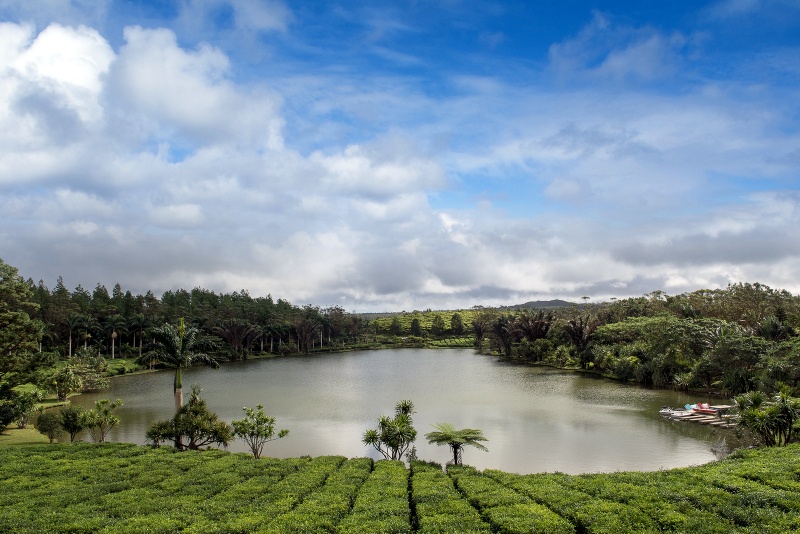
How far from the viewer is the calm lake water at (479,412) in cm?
2217

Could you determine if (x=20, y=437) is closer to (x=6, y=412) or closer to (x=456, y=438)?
(x=6, y=412)

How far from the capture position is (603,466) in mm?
20094

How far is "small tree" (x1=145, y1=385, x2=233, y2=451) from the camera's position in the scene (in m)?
22.3

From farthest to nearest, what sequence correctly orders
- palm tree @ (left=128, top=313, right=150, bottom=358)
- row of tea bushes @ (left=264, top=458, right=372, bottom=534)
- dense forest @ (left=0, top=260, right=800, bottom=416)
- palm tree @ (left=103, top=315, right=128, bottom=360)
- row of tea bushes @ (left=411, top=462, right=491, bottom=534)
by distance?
palm tree @ (left=128, top=313, right=150, bottom=358)
palm tree @ (left=103, top=315, right=128, bottom=360)
dense forest @ (left=0, top=260, right=800, bottom=416)
row of tea bushes @ (left=264, top=458, right=372, bottom=534)
row of tea bushes @ (left=411, top=462, right=491, bottom=534)

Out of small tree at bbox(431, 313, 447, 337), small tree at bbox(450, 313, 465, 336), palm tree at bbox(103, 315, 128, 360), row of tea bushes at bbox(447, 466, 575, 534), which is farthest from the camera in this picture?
small tree at bbox(450, 313, 465, 336)

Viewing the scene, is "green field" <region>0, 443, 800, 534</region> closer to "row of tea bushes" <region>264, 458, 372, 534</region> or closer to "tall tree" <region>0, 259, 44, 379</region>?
"row of tea bushes" <region>264, 458, 372, 534</region>

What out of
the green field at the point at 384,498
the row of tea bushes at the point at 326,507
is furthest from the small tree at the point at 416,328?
the row of tea bushes at the point at 326,507

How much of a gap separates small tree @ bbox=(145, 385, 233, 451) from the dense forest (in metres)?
4.46

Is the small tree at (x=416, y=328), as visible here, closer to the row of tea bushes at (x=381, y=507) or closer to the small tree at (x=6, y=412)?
the small tree at (x=6, y=412)

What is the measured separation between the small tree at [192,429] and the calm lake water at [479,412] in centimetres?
243

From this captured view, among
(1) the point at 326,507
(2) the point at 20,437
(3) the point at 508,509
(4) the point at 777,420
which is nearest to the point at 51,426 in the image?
(2) the point at 20,437

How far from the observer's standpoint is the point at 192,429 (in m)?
22.4

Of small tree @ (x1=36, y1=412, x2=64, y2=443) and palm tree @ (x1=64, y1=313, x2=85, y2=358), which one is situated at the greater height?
palm tree @ (x1=64, y1=313, x2=85, y2=358)

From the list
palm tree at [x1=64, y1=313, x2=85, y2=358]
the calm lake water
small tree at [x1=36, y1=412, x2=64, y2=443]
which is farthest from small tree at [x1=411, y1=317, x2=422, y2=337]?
small tree at [x1=36, y1=412, x2=64, y2=443]
